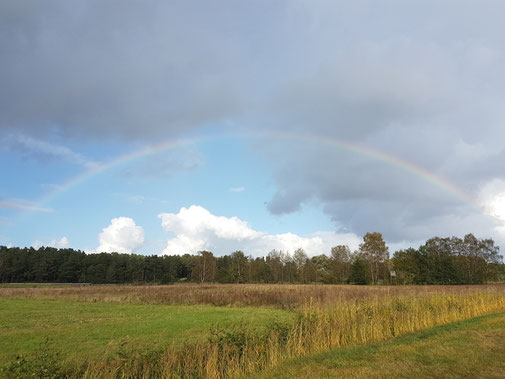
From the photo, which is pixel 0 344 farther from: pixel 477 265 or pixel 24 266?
pixel 24 266

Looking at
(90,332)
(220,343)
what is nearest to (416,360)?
(220,343)

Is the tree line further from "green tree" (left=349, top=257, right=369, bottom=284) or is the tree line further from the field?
the field

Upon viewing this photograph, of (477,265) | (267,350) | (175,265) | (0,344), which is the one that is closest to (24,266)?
(175,265)

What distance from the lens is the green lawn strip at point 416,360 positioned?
640cm

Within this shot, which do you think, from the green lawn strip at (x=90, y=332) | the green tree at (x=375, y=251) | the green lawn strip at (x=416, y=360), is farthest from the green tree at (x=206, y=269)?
the green lawn strip at (x=416, y=360)

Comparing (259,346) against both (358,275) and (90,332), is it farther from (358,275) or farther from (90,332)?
(358,275)

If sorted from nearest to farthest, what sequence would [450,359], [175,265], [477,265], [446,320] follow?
[450,359]
[446,320]
[477,265]
[175,265]

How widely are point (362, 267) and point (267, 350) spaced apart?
5924cm

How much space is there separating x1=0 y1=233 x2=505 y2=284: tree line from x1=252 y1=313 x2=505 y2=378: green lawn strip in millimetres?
55864

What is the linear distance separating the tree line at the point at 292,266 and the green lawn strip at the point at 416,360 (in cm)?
5586

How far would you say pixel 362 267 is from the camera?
6344cm

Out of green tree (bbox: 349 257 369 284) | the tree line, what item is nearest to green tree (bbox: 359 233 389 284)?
the tree line

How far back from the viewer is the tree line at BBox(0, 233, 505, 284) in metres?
62.4

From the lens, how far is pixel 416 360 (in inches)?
288
